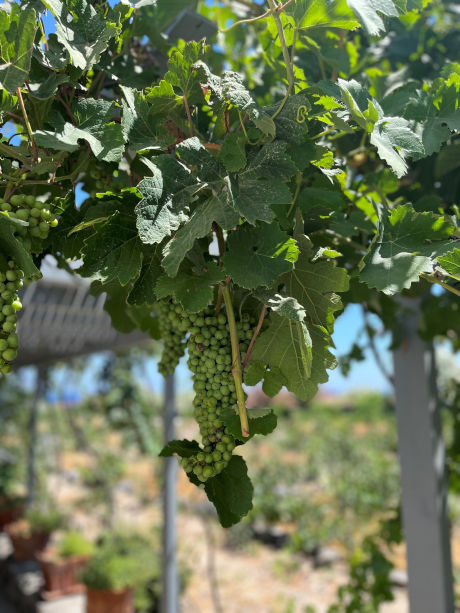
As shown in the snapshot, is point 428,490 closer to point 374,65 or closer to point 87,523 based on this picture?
point 374,65

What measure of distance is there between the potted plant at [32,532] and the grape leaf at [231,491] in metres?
5.62

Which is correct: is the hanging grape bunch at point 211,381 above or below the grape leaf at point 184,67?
below

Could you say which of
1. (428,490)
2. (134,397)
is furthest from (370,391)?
(428,490)

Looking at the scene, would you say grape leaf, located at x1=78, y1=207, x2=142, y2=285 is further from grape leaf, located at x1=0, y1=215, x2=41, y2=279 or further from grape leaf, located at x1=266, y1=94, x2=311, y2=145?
grape leaf, located at x1=266, y1=94, x2=311, y2=145

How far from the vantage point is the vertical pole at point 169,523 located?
3.35m

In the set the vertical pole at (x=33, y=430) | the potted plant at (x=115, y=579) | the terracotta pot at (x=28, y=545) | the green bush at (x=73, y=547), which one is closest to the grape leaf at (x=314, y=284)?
the potted plant at (x=115, y=579)

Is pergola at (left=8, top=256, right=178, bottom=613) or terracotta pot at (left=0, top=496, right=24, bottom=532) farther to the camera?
terracotta pot at (left=0, top=496, right=24, bottom=532)

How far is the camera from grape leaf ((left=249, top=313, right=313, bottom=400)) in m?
0.75

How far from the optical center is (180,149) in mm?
687

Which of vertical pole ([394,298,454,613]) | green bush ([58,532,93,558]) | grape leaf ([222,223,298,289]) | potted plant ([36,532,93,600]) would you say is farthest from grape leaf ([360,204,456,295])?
green bush ([58,532,93,558])

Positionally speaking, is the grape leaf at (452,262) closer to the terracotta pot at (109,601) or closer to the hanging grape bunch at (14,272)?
the hanging grape bunch at (14,272)

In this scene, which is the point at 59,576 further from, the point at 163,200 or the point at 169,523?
the point at 163,200

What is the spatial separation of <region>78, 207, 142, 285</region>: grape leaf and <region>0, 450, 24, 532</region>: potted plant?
6917 millimetres

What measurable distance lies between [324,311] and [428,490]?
1.26 m
